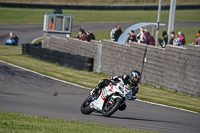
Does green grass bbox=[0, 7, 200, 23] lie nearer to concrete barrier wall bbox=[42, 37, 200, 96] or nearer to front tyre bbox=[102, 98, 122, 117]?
concrete barrier wall bbox=[42, 37, 200, 96]

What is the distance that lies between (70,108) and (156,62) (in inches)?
283

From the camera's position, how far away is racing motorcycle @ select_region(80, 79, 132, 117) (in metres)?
8.16

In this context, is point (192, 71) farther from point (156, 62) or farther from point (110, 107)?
point (110, 107)

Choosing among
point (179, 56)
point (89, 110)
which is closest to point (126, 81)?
point (89, 110)

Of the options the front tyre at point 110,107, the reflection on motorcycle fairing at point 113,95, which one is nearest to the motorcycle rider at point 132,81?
the reflection on motorcycle fairing at point 113,95

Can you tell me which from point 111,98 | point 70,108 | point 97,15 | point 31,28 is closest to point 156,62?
point 70,108

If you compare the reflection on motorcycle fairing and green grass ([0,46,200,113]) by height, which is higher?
the reflection on motorcycle fairing

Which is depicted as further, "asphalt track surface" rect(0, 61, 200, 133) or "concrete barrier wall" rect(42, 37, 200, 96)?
"concrete barrier wall" rect(42, 37, 200, 96)

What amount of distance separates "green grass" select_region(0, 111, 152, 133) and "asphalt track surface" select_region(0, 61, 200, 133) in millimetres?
855

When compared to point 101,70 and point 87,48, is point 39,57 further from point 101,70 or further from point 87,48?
point 101,70

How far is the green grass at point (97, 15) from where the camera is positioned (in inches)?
1923

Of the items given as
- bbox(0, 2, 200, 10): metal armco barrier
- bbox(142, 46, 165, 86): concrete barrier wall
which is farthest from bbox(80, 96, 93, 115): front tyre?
bbox(0, 2, 200, 10): metal armco barrier

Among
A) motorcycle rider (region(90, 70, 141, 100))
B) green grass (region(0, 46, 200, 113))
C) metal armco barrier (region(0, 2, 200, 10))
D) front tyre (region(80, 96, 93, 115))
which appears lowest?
green grass (region(0, 46, 200, 113))

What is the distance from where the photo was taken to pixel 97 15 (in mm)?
54281
